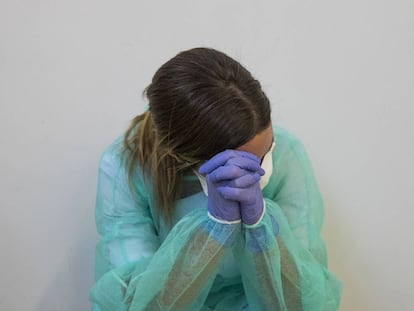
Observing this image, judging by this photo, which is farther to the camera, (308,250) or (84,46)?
(84,46)

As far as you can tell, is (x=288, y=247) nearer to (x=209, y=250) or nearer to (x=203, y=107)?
(x=209, y=250)

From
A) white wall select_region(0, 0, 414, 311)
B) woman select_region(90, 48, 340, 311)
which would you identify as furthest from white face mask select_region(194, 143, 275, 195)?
white wall select_region(0, 0, 414, 311)

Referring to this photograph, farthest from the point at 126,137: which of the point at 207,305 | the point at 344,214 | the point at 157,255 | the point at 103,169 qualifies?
the point at 344,214

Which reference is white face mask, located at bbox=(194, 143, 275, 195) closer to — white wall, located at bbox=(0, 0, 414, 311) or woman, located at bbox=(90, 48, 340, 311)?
woman, located at bbox=(90, 48, 340, 311)

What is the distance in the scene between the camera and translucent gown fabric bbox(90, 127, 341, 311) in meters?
0.75

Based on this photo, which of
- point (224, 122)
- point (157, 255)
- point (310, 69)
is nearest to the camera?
point (224, 122)

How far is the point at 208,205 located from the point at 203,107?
0.45 feet

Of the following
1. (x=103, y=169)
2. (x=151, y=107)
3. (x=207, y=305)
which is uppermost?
(x=151, y=107)

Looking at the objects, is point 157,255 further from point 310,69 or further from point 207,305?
point 310,69

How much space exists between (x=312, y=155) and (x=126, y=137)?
39 cm

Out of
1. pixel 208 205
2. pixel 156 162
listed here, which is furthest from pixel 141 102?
pixel 208 205

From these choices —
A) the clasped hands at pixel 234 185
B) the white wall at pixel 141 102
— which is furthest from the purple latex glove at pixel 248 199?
the white wall at pixel 141 102

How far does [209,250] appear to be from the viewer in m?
0.75

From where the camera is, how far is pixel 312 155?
105 centimetres
